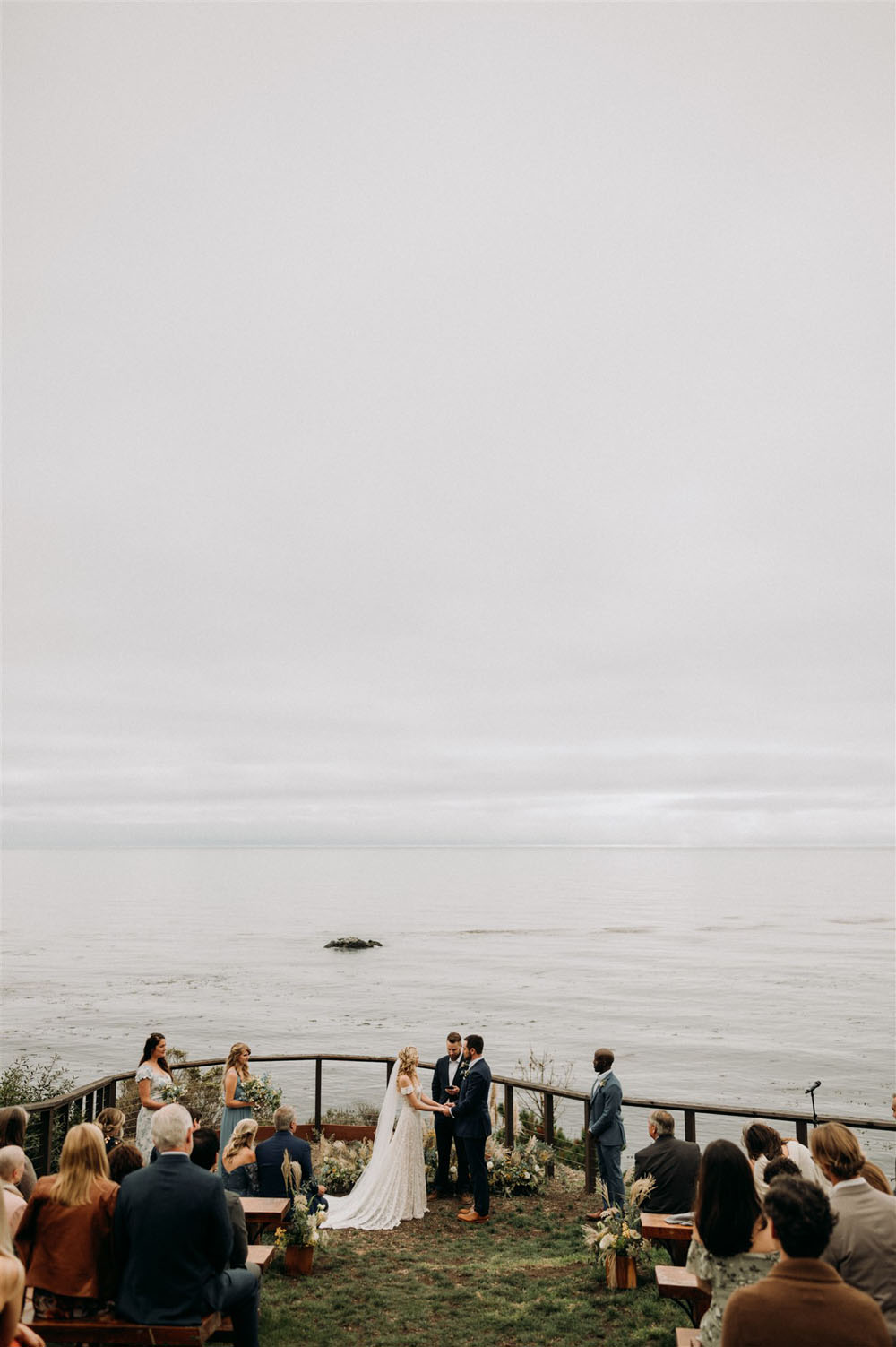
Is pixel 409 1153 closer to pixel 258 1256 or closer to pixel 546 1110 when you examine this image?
pixel 546 1110

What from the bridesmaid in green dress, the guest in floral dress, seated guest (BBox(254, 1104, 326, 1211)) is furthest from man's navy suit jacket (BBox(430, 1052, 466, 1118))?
the guest in floral dress

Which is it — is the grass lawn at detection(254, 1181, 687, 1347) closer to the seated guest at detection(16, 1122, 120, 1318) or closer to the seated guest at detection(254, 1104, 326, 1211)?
the seated guest at detection(254, 1104, 326, 1211)

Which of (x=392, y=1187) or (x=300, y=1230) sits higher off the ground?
(x=300, y=1230)

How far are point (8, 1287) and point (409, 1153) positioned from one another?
7794 mm

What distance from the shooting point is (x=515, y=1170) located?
11422mm

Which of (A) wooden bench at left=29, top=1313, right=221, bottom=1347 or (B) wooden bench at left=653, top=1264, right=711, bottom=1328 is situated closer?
(A) wooden bench at left=29, top=1313, right=221, bottom=1347

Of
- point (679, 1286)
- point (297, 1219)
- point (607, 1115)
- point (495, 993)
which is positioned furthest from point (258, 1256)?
point (495, 993)

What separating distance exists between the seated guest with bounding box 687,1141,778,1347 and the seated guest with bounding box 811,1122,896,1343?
33 cm

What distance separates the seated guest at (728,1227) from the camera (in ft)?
14.6

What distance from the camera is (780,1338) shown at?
3373 millimetres

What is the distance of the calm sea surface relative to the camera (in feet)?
119

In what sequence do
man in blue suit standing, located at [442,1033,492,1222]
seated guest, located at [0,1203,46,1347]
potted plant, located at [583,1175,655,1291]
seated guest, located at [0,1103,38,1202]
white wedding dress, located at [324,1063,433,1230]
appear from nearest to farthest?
seated guest, located at [0,1203,46,1347]
seated guest, located at [0,1103,38,1202]
potted plant, located at [583,1175,655,1291]
white wedding dress, located at [324,1063,433,1230]
man in blue suit standing, located at [442,1033,492,1222]

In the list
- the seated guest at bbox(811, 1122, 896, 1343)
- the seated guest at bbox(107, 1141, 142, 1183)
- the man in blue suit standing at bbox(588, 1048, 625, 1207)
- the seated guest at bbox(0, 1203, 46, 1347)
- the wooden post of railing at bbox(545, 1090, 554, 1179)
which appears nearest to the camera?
the seated guest at bbox(0, 1203, 46, 1347)

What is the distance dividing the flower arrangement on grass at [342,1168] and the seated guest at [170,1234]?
644cm
